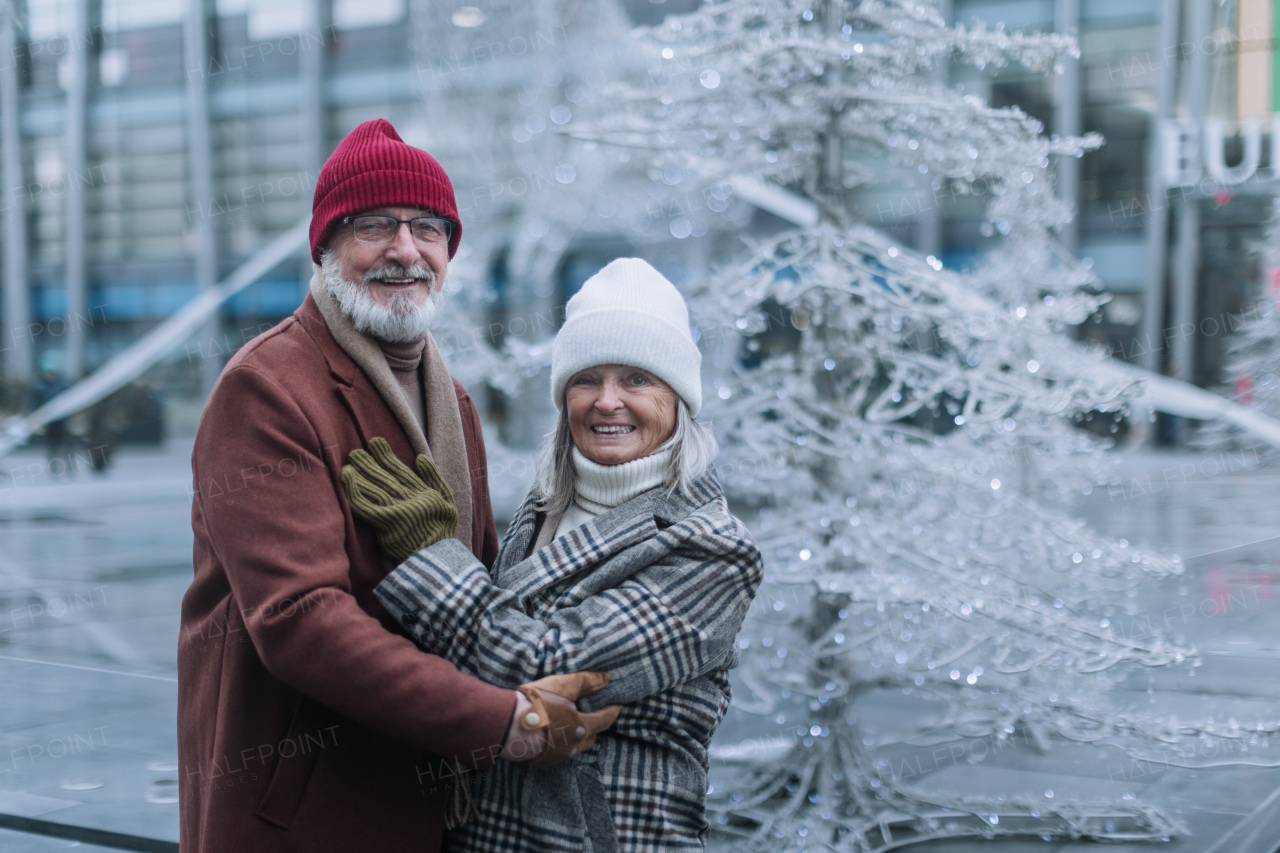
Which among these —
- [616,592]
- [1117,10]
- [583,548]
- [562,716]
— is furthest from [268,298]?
[562,716]

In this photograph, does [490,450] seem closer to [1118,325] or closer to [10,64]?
[1118,325]

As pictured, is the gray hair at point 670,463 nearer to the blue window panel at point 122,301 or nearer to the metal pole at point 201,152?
the metal pole at point 201,152

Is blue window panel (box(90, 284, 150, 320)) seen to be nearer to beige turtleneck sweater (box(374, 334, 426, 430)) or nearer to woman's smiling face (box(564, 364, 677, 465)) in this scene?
beige turtleneck sweater (box(374, 334, 426, 430))

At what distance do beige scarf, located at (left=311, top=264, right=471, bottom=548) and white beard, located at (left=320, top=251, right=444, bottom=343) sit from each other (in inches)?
1.0

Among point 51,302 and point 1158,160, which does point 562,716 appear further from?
point 51,302

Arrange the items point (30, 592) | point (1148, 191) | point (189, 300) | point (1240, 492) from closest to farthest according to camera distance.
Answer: point (30, 592), point (1240, 492), point (1148, 191), point (189, 300)

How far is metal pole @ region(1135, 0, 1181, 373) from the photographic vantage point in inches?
938

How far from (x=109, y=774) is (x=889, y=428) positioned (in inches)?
145

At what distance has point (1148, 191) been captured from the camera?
24000mm

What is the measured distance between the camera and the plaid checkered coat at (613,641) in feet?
6.73

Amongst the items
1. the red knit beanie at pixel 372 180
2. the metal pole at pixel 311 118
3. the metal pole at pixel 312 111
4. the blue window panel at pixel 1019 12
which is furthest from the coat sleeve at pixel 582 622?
the metal pole at pixel 312 111

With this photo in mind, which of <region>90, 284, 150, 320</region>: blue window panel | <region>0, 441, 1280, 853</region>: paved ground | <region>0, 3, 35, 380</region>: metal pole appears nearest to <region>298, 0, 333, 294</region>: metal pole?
<region>90, 284, 150, 320</region>: blue window panel

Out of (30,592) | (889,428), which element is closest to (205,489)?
(889,428)

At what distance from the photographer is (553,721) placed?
1974 millimetres
